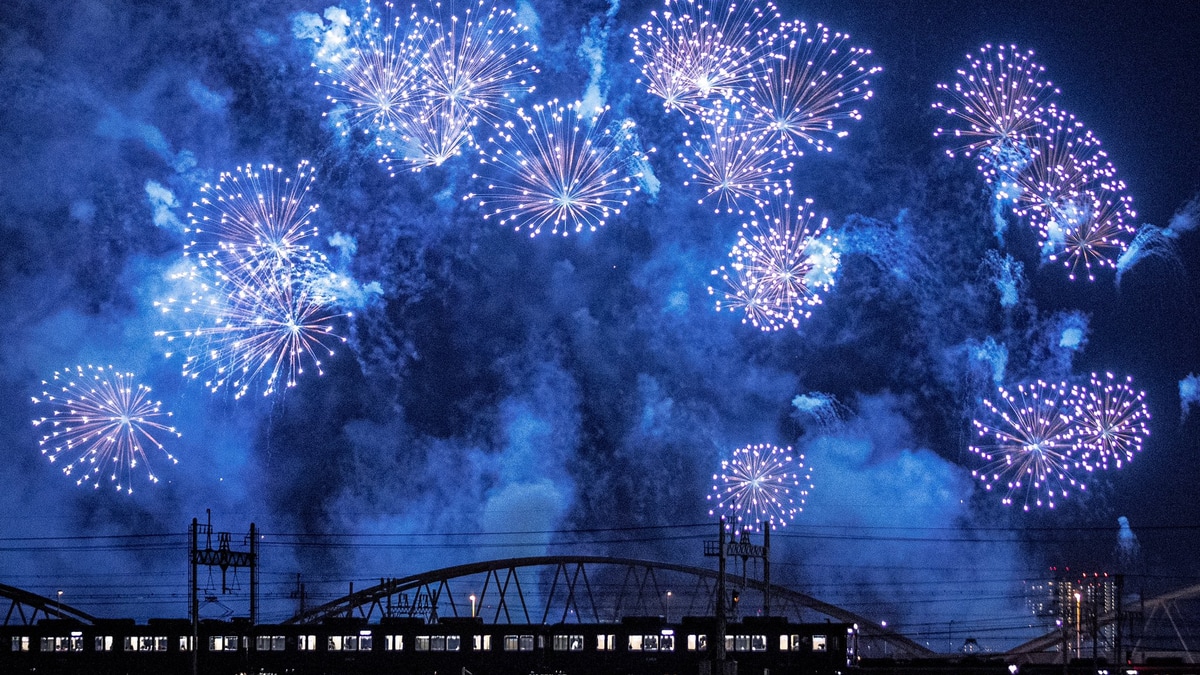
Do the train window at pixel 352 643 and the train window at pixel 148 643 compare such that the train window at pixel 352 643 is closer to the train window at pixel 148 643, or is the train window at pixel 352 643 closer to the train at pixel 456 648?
the train at pixel 456 648

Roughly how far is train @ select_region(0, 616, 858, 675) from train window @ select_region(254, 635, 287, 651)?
0.07m

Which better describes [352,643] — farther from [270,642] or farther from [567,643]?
[567,643]

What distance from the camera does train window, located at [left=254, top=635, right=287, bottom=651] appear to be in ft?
321

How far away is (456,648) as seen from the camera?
320 feet

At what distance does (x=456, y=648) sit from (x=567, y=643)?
7.67m

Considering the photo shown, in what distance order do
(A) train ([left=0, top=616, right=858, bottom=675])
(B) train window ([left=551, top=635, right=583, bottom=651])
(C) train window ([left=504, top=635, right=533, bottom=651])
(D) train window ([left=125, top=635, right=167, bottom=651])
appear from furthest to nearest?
(D) train window ([left=125, top=635, right=167, bottom=651])
(B) train window ([left=551, top=635, right=583, bottom=651])
(C) train window ([left=504, top=635, right=533, bottom=651])
(A) train ([left=0, top=616, right=858, bottom=675])

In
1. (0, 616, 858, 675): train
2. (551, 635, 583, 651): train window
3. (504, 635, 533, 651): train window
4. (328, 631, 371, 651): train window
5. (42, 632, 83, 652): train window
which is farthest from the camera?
(42, 632, 83, 652): train window

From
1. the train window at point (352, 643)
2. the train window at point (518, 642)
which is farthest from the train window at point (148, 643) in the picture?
the train window at point (518, 642)

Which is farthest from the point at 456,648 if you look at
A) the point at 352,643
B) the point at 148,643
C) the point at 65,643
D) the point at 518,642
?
the point at 65,643

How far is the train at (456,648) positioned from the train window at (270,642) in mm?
69

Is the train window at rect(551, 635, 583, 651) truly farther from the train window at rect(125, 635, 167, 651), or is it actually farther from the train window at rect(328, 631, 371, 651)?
the train window at rect(125, 635, 167, 651)

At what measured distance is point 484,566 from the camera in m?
104

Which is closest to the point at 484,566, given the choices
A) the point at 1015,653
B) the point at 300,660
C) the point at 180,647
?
the point at 300,660

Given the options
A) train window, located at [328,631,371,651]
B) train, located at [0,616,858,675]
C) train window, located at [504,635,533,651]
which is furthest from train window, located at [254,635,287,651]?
train window, located at [504,635,533,651]
